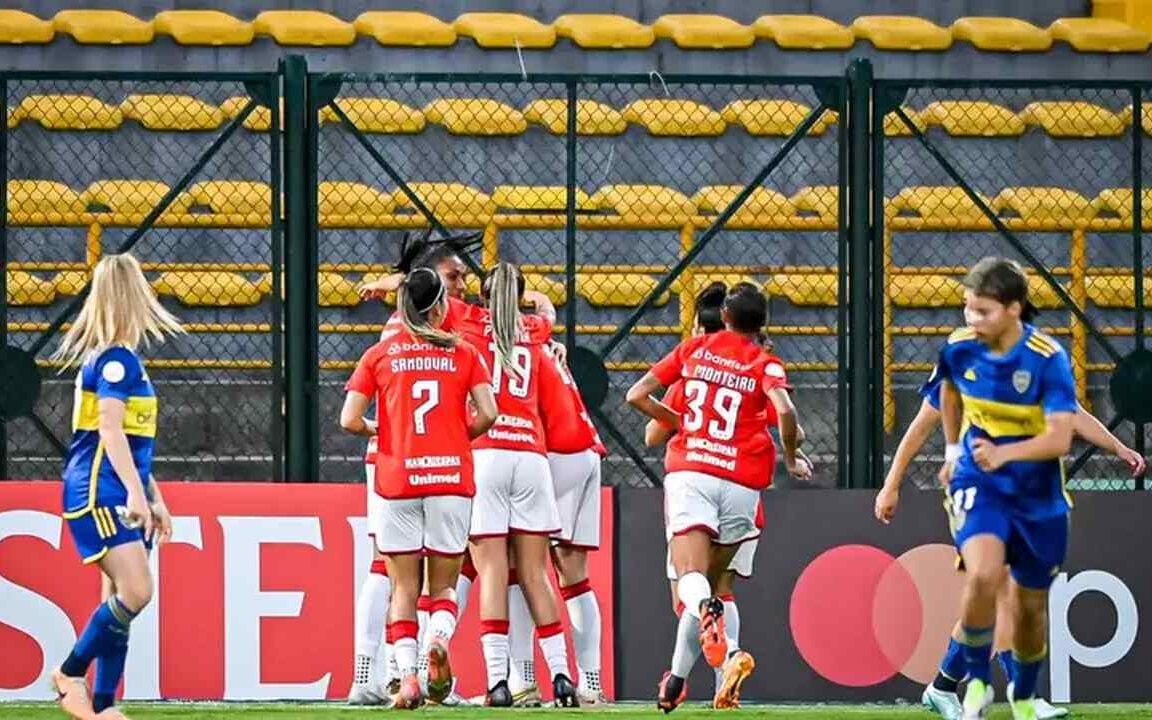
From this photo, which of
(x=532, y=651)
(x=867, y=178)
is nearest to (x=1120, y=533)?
(x=867, y=178)

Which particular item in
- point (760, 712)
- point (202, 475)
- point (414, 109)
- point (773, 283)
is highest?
point (414, 109)

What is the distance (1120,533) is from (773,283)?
3.63 m

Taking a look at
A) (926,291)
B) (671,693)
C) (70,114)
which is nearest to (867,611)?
(671,693)

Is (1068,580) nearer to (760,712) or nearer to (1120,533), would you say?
(1120,533)

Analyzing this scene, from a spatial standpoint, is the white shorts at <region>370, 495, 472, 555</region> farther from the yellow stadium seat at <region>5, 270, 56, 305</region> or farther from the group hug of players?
the yellow stadium seat at <region>5, 270, 56, 305</region>

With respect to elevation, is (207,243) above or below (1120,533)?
above

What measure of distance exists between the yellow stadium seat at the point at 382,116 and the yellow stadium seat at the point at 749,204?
210 cm

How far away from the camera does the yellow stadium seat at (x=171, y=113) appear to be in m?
16.2

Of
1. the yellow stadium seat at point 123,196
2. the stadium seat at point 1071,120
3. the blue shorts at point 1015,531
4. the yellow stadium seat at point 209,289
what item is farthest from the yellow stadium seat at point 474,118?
the blue shorts at point 1015,531

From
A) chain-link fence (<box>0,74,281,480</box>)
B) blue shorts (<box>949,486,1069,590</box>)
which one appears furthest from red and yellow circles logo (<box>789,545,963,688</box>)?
blue shorts (<box>949,486,1069,590</box>)

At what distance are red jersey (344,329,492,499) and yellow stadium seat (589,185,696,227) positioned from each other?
4800mm

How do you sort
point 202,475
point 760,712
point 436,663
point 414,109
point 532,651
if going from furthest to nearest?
point 414,109 < point 202,475 < point 532,651 < point 760,712 < point 436,663

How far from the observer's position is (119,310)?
354 inches

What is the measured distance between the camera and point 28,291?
50.0 ft
